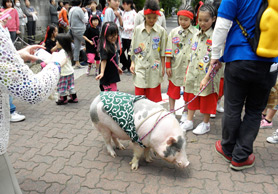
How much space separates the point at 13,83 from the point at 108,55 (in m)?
3.01

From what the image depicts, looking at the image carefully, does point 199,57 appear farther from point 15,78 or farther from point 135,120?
point 15,78

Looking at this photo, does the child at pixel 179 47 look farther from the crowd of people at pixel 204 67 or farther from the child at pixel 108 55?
the child at pixel 108 55

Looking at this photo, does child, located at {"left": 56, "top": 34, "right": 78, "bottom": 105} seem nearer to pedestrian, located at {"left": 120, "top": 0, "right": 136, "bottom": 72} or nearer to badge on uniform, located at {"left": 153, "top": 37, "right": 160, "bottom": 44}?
badge on uniform, located at {"left": 153, "top": 37, "right": 160, "bottom": 44}

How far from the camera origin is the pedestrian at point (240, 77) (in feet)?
8.26

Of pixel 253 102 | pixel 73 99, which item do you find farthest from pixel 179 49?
pixel 73 99

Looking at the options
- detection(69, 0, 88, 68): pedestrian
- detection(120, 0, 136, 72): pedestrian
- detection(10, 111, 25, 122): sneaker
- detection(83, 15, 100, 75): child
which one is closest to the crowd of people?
detection(10, 111, 25, 122): sneaker

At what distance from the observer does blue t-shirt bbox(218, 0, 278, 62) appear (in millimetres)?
2465

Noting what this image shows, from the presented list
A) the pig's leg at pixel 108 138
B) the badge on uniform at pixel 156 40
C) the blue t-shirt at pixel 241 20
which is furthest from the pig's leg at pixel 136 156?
the badge on uniform at pixel 156 40

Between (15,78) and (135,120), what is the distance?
57.4 inches

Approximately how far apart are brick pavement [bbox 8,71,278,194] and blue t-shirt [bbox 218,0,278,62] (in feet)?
4.60

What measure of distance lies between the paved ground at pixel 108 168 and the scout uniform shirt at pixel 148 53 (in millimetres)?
1094

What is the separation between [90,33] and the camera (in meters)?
7.24

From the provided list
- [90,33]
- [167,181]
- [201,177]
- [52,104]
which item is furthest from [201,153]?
[90,33]

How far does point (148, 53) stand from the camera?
402 cm
